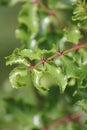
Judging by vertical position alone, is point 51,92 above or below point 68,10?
below

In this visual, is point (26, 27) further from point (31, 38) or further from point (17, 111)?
point (17, 111)

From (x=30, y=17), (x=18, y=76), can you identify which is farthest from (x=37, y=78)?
(x=30, y=17)

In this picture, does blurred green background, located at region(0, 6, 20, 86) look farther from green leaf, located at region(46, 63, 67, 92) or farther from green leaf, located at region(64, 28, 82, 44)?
green leaf, located at region(46, 63, 67, 92)

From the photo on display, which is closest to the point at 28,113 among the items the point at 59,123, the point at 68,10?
the point at 59,123

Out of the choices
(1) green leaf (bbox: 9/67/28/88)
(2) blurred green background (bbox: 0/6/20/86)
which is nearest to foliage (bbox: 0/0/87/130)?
(1) green leaf (bbox: 9/67/28/88)

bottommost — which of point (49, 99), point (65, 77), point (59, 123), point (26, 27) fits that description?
point (65, 77)

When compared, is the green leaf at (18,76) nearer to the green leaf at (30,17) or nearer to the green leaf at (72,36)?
the green leaf at (72,36)
